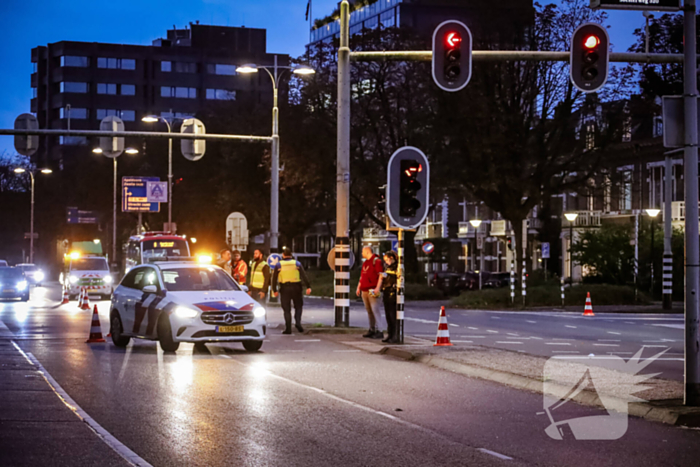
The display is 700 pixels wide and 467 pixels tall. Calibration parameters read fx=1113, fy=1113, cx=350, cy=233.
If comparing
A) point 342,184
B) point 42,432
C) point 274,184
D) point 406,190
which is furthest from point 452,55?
point 274,184

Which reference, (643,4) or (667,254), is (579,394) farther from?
(667,254)

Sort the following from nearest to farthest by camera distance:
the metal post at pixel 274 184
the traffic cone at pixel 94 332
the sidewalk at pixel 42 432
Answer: the sidewalk at pixel 42 432
the traffic cone at pixel 94 332
the metal post at pixel 274 184

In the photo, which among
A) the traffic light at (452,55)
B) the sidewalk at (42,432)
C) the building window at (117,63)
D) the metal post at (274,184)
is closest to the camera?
the sidewalk at (42,432)

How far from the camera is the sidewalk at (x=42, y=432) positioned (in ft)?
29.3

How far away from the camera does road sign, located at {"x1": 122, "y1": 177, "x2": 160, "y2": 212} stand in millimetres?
69875

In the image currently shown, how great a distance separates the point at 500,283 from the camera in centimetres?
6359

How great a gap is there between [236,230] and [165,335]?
27892 millimetres

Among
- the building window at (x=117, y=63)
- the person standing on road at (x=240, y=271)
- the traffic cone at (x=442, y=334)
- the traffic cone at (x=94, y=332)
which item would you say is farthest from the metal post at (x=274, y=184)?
the building window at (x=117, y=63)

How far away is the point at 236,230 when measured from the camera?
1853 inches

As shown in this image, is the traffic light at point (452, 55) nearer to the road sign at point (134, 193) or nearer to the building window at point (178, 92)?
the road sign at point (134, 193)

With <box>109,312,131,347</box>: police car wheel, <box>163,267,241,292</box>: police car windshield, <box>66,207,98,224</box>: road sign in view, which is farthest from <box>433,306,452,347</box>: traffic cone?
<box>66,207,98,224</box>: road sign

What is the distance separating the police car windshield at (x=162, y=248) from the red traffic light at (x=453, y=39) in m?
36.5

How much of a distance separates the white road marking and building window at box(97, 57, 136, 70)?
121 m

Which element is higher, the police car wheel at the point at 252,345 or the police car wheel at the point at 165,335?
the police car wheel at the point at 165,335
